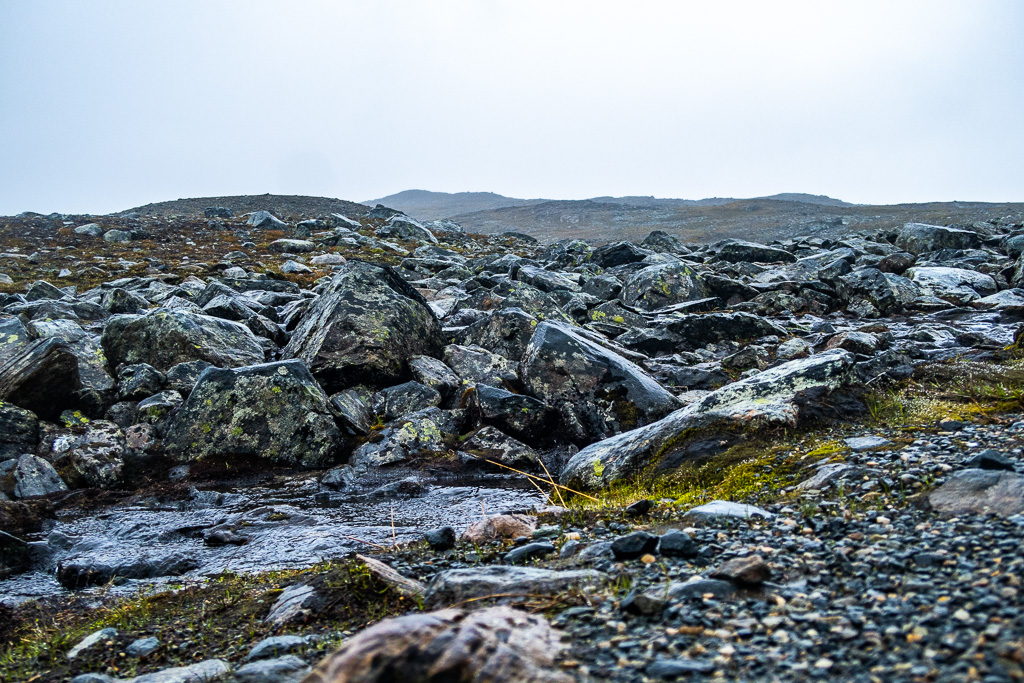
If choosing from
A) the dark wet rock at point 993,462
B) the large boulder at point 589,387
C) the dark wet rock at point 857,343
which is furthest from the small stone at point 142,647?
the dark wet rock at point 857,343

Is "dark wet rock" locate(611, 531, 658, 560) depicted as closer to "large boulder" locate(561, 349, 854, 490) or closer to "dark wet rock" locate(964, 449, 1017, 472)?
"dark wet rock" locate(964, 449, 1017, 472)

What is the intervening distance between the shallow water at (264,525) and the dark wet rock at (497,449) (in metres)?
0.42

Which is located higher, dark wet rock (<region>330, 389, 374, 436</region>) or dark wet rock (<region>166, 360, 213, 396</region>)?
dark wet rock (<region>166, 360, 213, 396</region>)

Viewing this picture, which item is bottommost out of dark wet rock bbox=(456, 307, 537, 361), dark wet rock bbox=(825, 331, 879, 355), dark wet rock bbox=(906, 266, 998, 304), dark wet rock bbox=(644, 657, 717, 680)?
dark wet rock bbox=(644, 657, 717, 680)

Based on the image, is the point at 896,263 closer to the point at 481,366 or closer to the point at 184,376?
the point at 481,366

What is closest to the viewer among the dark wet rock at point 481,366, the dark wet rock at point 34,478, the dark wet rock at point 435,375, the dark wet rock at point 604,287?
the dark wet rock at point 34,478

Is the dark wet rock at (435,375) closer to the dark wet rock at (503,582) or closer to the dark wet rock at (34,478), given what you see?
the dark wet rock at (34,478)

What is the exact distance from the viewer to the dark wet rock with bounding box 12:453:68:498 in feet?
27.4

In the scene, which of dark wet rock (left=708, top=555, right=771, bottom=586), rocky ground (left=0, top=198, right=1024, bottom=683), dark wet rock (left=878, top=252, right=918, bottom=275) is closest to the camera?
rocky ground (left=0, top=198, right=1024, bottom=683)

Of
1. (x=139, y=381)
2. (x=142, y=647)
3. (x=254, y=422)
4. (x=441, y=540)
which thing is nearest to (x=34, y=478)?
(x=139, y=381)

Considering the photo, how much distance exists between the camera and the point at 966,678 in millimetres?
2098

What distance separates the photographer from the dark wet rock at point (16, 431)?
9.18m

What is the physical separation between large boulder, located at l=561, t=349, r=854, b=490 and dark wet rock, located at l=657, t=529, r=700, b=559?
3052 millimetres

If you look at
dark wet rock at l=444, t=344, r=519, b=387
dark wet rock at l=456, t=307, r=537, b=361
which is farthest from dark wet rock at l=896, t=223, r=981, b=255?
dark wet rock at l=444, t=344, r=519, b=387
